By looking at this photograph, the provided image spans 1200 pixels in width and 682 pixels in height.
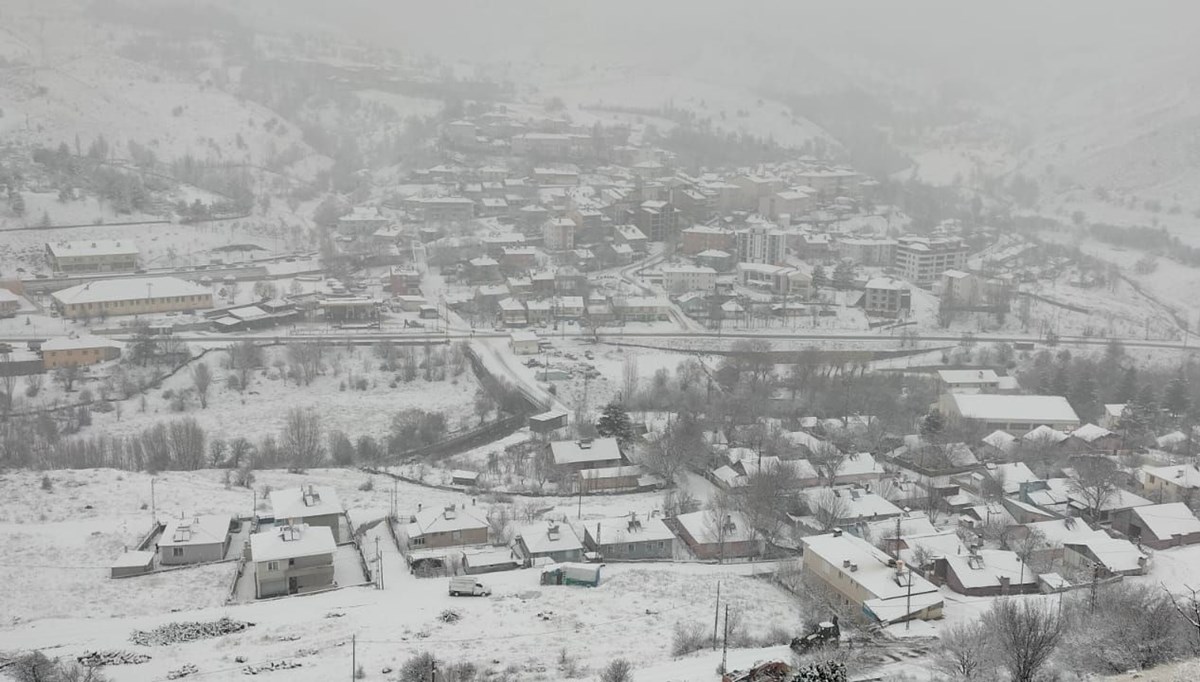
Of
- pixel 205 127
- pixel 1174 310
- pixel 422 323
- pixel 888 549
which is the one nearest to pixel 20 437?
pixel 422 323

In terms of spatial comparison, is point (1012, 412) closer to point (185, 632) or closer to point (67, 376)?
point (185, 632)

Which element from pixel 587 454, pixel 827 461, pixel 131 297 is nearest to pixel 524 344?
pixel 587 454

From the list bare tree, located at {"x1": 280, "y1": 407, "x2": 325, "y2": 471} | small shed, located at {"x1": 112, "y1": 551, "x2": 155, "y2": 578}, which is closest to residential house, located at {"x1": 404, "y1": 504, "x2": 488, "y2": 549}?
small shed, located at {"x1": 112, "y1": 551, "x2": 155, "y2": 578}

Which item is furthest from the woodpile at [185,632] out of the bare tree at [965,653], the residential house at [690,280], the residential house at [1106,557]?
the residential house at [690,280]

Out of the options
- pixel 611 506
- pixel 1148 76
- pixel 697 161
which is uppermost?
pixel 1148 76

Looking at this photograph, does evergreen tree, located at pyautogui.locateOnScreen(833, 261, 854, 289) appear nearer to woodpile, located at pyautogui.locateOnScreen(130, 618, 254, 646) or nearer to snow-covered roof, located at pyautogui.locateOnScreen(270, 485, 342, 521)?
snow-covered roof, located at pyautogui.locateOnScreen(270, 485, 342, 521)

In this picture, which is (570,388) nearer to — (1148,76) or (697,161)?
(697,161)
